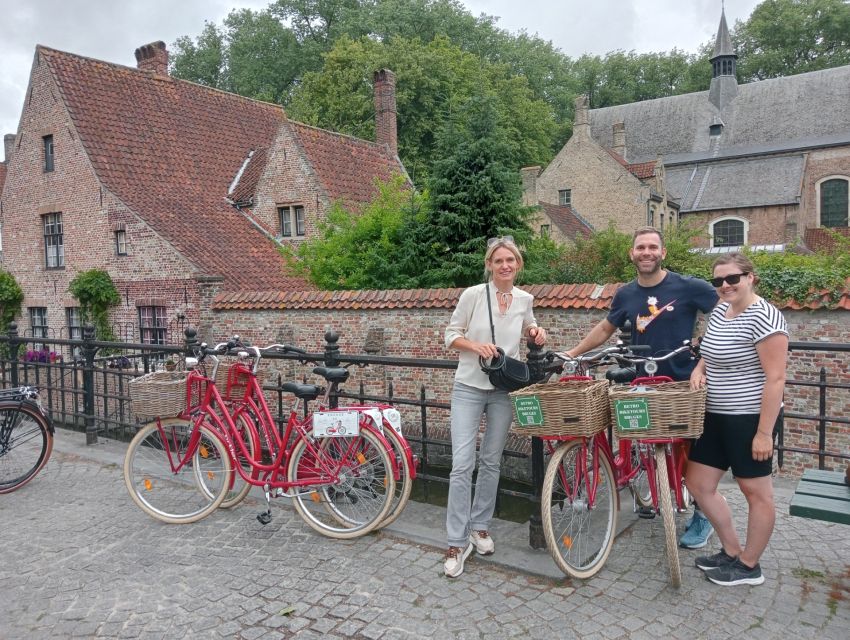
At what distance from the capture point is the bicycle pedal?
14.7 feet

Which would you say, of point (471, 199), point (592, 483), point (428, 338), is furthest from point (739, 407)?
point (471, 199)

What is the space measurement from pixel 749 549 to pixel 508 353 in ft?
5.46

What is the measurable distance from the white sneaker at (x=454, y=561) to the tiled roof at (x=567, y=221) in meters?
30.8

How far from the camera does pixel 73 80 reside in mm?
19812

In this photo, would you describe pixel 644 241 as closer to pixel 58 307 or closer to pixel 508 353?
pixel 508 353

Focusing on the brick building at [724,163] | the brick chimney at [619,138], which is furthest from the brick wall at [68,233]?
the brick chimney at [619,138]

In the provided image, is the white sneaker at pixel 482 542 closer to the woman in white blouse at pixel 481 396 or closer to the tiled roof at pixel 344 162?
the woman in white blouse at pixel 481 396

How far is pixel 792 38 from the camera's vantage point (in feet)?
172

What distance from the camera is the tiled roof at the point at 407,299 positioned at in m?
10.1

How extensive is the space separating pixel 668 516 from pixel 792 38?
61.2 meters

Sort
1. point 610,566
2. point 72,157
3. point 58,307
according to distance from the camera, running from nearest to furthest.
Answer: point 610,566, point 72,157, point 58,307

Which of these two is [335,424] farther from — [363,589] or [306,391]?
[363,589]

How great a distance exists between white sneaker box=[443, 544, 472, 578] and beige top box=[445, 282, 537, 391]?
0.97m

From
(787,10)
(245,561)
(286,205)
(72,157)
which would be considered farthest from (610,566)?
(787,10)
